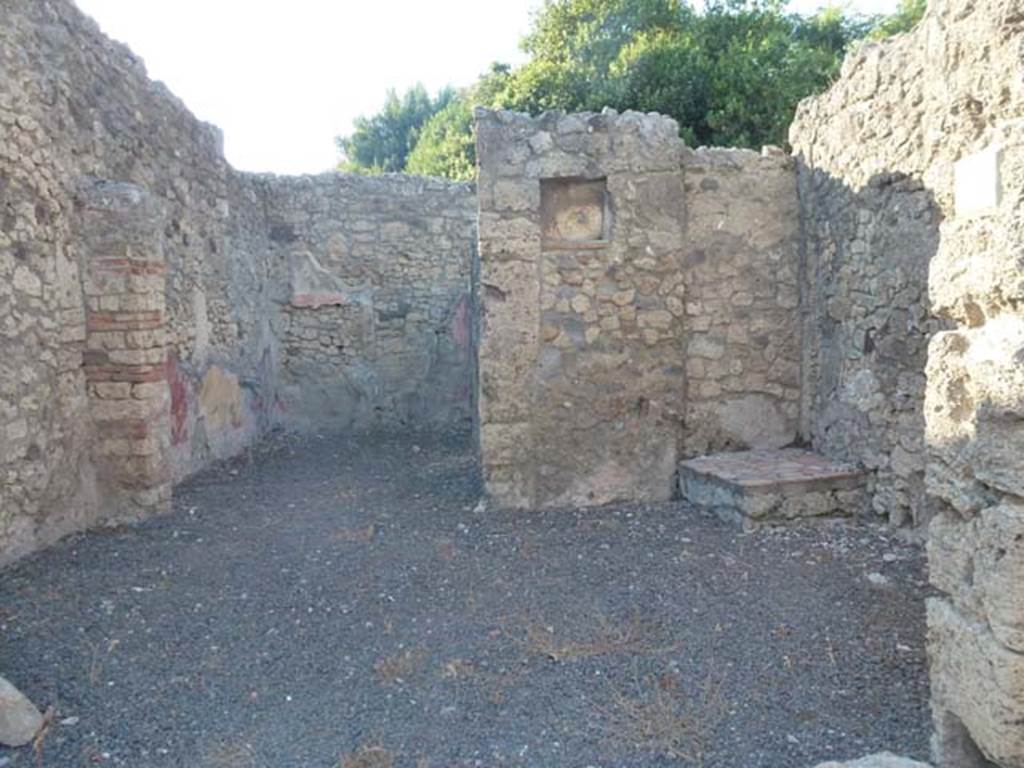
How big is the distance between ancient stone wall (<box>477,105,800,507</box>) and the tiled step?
2.02 feet

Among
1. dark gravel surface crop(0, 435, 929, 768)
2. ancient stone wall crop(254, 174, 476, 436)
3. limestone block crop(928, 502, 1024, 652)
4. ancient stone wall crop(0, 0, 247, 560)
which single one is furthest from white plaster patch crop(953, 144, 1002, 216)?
ancient stone wall crop(254, 174, 476, 436)

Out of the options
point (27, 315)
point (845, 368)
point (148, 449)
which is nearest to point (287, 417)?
point (148, 449)

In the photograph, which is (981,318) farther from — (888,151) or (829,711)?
(888,151)

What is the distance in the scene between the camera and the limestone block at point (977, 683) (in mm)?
1901

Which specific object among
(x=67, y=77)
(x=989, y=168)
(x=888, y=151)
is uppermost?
(x=67, y=77)

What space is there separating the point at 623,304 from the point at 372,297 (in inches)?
182

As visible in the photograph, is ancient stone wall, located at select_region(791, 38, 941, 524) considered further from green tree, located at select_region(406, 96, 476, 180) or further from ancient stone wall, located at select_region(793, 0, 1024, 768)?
green tree, located at select_region(406, 96, 476, 180)

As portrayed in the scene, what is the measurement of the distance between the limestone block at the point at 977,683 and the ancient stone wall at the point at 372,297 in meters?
7.26

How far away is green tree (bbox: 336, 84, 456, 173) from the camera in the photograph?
26.4 m

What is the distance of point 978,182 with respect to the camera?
6.66ft

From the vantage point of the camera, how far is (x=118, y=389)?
5.34 m

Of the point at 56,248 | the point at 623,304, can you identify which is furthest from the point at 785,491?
the point at 56,248

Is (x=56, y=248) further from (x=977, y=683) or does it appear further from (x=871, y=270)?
(x=977, y=683)

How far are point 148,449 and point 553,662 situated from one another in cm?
339
